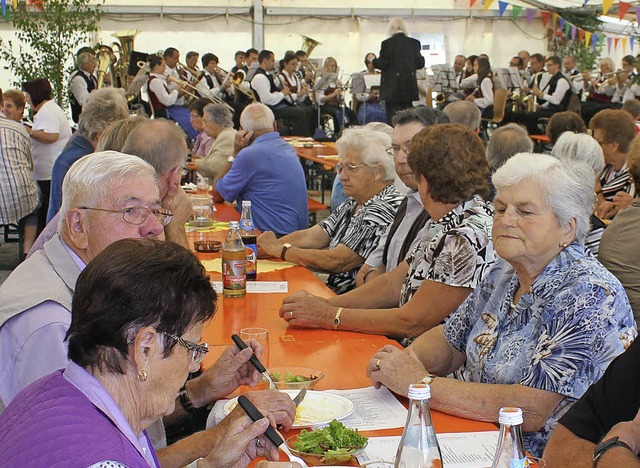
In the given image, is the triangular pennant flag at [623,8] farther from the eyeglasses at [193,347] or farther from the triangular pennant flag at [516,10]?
the eyeglasses at [193,347]

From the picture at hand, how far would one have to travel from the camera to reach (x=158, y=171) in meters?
3.08

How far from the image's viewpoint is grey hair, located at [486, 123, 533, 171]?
5063 millimetres

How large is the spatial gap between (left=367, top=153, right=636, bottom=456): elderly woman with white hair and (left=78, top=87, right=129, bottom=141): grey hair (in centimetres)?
275

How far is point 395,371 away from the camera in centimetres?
219

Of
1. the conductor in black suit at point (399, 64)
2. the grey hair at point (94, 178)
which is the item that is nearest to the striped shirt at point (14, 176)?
the grey hair at point (94, 178)

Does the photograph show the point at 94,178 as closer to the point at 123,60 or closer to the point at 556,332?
the point at 556,332

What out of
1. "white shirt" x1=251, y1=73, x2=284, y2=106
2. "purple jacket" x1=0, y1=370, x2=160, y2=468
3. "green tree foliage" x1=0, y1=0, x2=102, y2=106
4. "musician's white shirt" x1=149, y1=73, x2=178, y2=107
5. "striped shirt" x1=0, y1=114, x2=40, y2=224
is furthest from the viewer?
"white shirt" x1=251, y1=73, x2=284, y2=106

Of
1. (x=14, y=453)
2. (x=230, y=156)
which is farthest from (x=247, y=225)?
(x=230, y=156)

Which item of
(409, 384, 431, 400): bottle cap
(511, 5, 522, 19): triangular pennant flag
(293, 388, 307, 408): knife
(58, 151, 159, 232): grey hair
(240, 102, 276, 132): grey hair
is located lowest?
(293, 388, 307, 408): knife

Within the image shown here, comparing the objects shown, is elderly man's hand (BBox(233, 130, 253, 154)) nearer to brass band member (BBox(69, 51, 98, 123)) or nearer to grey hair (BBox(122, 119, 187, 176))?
grey hair (BBox(122, 119, 187, 176))

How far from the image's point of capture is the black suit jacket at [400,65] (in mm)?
11109

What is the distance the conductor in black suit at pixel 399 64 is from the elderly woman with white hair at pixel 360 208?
708cm

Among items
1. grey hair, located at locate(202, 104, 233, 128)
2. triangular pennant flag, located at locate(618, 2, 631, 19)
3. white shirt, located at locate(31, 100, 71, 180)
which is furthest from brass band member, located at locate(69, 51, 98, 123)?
triangular pennant flag, located at locate(618, 2, 631, 19)

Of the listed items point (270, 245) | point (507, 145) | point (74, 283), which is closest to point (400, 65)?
point (507, 145)
